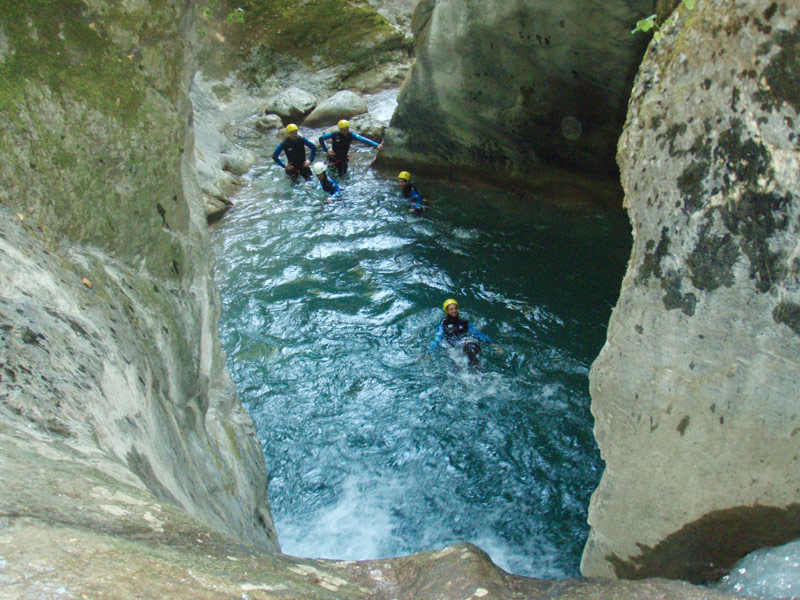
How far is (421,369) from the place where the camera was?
752 centimetres

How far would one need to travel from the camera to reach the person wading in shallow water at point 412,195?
11.2 metres

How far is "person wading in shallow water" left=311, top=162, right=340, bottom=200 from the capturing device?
458 inches

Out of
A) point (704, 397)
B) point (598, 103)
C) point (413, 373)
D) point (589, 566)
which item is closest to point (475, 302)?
point (413, 373)

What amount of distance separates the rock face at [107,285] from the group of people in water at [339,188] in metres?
3.20

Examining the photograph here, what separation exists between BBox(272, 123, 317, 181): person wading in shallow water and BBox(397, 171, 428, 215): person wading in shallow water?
99.1 inches

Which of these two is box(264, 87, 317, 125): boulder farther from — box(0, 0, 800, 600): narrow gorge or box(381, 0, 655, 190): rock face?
box(0, 0, 800, 600): narrow gorge

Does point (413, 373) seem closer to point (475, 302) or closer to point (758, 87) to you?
point (475, 302)

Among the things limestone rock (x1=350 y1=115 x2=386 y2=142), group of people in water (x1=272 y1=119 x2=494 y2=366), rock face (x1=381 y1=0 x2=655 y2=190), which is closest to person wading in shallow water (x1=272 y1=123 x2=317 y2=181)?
group of people in water (x1=272 y1=119 x2=494 y2=366)

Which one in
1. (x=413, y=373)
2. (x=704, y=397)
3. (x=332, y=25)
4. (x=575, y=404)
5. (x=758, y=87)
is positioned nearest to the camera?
(x=758, y=87)

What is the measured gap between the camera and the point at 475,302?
870 centimetres

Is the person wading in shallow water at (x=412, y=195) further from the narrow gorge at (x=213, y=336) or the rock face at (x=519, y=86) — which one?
the narrow gorge at (x=213, y=336)

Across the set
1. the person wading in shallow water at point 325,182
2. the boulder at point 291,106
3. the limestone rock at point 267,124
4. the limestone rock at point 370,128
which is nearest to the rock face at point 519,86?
the person wading in shallow water at point 325,182

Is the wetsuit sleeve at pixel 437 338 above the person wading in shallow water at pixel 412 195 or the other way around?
the other way around

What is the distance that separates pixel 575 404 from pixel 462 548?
3922 mm
